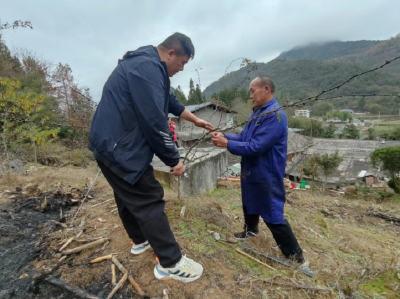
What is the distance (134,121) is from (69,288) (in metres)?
1.39

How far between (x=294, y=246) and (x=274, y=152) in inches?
38.7

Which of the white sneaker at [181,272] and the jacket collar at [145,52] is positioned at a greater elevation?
the jacket collar at [145,52]

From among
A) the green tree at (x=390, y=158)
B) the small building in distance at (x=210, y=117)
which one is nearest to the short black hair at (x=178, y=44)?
the small building in distance at (x=210, y=117)

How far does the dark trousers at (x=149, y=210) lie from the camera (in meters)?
1.73

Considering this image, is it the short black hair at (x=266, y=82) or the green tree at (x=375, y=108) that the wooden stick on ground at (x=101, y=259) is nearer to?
the short black hair at (x=266, y=82)

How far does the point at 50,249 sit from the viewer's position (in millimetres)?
2408

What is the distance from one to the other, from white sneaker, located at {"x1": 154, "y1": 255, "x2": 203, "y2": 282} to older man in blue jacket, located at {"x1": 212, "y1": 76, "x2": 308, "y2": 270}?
92 cm

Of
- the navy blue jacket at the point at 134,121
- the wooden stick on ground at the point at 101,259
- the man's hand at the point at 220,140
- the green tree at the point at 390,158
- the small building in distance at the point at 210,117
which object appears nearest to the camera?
the navy blue jacket at the point at 134,121

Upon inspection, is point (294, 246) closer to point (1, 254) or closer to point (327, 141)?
point (1, 254)

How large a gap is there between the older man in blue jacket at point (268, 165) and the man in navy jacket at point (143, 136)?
880 millimetres

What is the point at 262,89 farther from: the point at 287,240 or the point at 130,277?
the point at 130,277

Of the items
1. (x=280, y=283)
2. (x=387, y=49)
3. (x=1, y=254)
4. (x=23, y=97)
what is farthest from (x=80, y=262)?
(x=387, y=49)

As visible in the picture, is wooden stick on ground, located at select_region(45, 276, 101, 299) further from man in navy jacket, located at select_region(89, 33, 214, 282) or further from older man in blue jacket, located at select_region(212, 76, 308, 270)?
older man in blue jacket, located at select_region(212, 76, 308, 270)

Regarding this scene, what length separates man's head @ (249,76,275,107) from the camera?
252 cm
